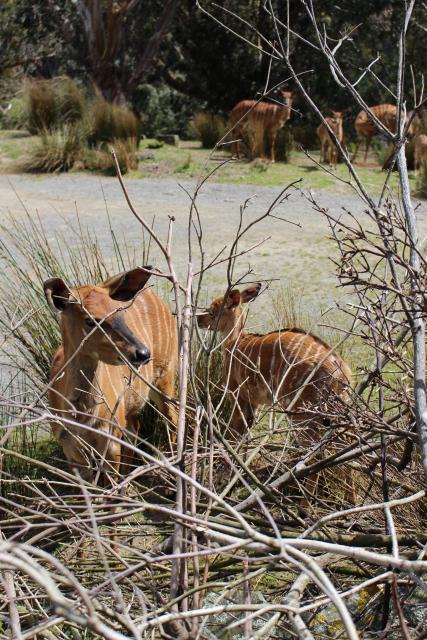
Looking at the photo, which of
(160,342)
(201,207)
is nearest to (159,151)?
(201,207)

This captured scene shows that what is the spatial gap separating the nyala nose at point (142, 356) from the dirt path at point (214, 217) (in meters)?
3.85

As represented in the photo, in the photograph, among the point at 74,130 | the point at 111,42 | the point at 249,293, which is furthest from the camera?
the point at 111,42

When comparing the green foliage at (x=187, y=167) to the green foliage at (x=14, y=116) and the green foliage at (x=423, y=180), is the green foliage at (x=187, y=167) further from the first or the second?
the green foliage at (x=14, y=116)

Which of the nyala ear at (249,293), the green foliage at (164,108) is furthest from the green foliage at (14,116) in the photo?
the nyala ear at (249,293)

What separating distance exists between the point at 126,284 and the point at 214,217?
7.65m

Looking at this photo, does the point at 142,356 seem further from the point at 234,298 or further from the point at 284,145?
the point at 284,145

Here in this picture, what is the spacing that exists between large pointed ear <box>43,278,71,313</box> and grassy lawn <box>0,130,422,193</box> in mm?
9790

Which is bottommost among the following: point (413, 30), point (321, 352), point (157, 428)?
point (157, 428)

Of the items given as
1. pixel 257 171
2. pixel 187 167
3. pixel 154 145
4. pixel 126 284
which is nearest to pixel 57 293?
pixel 126 284

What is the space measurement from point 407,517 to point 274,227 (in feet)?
26.6

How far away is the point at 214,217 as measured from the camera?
1188 cm

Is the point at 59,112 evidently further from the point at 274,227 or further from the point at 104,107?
the point at 274,227

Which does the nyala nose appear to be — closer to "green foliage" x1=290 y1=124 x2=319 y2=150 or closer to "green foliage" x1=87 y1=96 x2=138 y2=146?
"green foliage" x1=87 y1=96 x2=138 y2=146

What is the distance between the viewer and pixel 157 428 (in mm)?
5348
